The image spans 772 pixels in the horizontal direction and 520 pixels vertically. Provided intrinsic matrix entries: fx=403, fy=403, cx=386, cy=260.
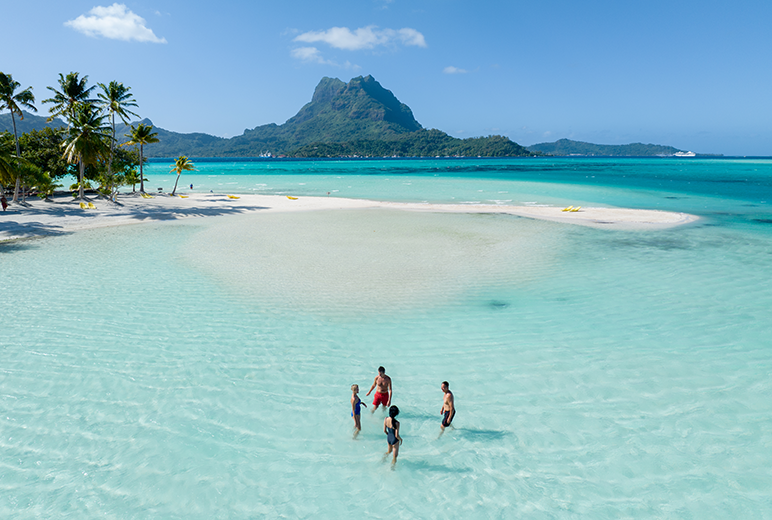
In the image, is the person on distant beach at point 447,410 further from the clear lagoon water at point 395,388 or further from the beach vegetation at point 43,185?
the beach vegetation at point 43,185

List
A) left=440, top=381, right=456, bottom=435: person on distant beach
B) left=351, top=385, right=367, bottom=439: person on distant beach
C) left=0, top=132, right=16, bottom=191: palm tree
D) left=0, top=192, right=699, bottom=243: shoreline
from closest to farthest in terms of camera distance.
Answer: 1. left=351, top=385, right=367, bottom=439: person on distant beach
2. left=440, top=381, right=456, bottom=435: person on distant beach
3. left=0, top=132, right=16, bottom=191: palm tree
4. left=0, top=192, right=699, bottom=243: shoreline

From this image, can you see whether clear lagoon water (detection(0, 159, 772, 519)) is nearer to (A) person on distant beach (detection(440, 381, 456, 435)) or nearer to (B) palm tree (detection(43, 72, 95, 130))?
(A) person on distant beach (detection(440, 381, 456, 435))

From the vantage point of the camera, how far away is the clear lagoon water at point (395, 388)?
7.40 metres

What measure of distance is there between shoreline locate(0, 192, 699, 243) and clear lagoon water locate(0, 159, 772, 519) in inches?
540

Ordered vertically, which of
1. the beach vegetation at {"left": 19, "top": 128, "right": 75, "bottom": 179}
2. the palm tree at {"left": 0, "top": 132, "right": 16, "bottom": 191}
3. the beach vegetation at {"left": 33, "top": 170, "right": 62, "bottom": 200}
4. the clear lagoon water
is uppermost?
the beach vegetation at {"left": 19, "top": 128, "right": 75, "bottom": 179}

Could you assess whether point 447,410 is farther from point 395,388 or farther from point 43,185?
point 43,185

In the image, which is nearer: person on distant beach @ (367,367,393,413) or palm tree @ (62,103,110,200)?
person on distant beach @ (367,367,393,413)

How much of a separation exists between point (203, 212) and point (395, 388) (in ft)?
130

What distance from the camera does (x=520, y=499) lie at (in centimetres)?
733

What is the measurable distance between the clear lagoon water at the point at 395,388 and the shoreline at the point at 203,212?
13712 mm

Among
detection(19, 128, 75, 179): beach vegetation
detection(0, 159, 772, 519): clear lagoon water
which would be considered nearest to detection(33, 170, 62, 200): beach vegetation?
detection(19, 128, 75, 179): beach vegetation

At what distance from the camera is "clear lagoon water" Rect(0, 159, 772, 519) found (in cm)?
740

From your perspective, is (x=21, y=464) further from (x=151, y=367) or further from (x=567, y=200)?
(x=567, y=200)

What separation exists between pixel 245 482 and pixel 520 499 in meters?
5.10
